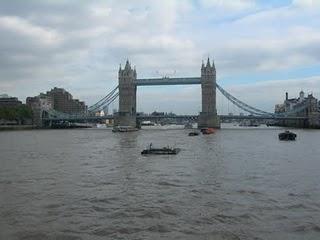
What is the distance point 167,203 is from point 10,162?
22.5 meters

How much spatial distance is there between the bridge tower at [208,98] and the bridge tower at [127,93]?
20940 mm

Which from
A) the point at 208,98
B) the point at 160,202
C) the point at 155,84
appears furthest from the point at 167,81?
the point at 160,202

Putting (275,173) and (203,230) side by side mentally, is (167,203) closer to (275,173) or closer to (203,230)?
(203,230)

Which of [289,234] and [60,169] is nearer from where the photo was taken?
[289,234]

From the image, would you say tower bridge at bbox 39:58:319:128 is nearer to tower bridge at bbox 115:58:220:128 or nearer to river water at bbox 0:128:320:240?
tower bridge at bbox 115:58:220:128

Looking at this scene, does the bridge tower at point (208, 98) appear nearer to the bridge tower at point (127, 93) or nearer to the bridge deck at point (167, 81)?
the bridge deck at point (167, 81)

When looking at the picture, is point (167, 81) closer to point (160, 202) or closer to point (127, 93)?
point (127, 93)

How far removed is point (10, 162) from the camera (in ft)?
136

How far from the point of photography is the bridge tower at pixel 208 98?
545 ft

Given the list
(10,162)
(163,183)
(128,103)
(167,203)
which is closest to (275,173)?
(163,183)

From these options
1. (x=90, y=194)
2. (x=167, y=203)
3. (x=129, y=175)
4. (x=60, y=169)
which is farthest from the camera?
(x=60, y=169)

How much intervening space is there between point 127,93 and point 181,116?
2391 cm

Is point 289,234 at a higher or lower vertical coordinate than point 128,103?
lower

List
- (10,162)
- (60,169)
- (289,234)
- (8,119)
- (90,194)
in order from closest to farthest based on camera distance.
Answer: (289,234) < (90,194) < (60,169) < (10,162) < (8,119)
